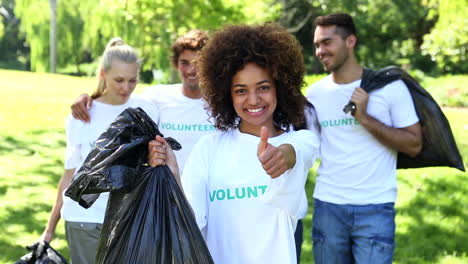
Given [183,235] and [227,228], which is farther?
[227,228]

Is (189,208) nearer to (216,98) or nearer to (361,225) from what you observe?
(216,98)

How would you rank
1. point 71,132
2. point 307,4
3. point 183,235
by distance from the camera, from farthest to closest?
point 307,4 → point 71,132 → point 183,235

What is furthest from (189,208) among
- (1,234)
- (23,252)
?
(1,234)

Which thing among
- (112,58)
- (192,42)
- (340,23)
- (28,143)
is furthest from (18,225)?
(340,23)

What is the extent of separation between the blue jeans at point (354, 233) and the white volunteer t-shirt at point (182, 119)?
0.96 meters

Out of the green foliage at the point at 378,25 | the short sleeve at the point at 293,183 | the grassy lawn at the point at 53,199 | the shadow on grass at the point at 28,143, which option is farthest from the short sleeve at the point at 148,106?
the green foliage at the point at 378,25

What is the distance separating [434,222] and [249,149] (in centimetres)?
499

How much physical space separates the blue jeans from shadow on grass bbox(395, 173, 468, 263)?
84.7 inches

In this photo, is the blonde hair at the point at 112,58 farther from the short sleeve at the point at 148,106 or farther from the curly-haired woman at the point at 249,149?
the curly-haired woman at the point at 249,149

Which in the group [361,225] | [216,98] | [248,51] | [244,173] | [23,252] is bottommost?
[23,252]

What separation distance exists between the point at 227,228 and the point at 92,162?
22.0 inches

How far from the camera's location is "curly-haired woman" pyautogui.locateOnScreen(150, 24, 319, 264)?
236 centimetres

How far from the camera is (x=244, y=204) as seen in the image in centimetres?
239

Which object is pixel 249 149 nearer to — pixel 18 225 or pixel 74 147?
pixel 74 147
